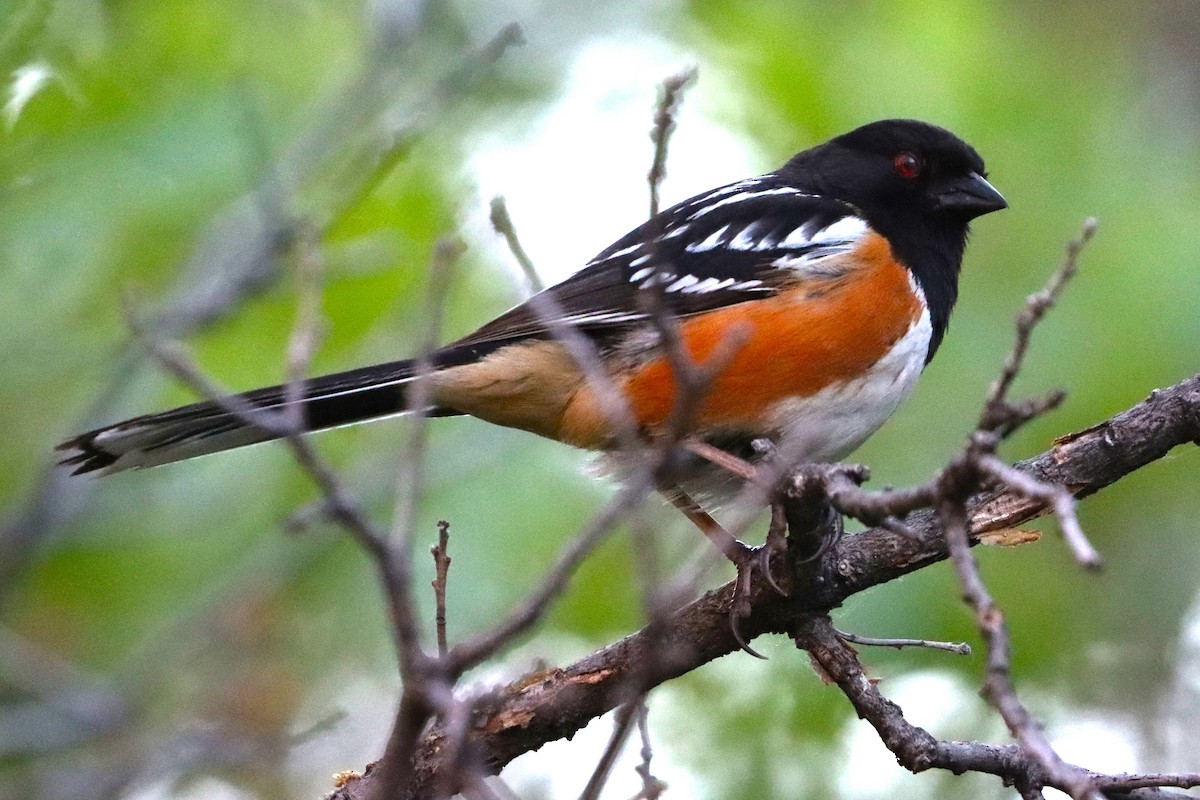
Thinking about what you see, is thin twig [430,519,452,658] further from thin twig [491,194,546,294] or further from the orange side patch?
the orange side patch

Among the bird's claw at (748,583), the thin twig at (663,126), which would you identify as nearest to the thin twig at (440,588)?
the thin twig at (663,126)

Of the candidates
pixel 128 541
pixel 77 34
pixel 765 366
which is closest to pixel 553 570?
pixel 765 366

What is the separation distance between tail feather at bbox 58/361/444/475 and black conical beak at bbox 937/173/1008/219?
136 cm

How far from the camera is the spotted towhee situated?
2723 mm

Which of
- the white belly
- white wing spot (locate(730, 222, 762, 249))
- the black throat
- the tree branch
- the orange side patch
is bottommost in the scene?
the tree branch

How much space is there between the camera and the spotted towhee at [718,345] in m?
2.72

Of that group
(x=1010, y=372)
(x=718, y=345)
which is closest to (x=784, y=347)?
Result: (x=718, y=345)

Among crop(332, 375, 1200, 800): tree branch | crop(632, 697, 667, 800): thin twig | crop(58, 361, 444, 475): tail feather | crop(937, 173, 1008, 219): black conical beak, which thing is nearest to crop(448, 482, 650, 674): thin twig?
crop(632, 697, 667, 800): thin twig

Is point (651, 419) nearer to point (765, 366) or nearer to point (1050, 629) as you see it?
point (765, 366)

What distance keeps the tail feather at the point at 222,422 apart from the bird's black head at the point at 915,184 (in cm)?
117

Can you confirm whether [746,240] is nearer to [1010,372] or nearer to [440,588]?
[440,588]

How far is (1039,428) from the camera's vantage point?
3.63 metres

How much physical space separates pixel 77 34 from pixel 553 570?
2.44 m

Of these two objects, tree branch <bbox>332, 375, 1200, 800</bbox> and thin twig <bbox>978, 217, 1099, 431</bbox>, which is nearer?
thin twig <bbox>978, 217, 1099, 431</bbox>
